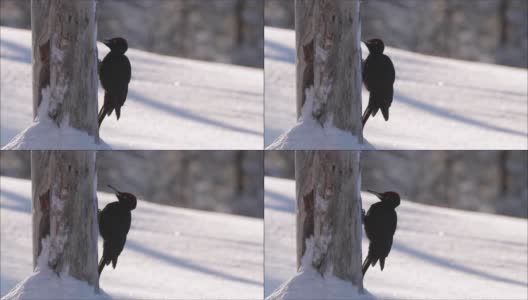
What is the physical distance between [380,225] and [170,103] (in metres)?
0.45

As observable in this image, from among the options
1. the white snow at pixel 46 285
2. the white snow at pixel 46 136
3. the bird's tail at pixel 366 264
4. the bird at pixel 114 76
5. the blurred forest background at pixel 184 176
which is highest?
the bird at pixel 114 76

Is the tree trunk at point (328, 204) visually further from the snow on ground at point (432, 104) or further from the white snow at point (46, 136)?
the white snow at point (46, 136)

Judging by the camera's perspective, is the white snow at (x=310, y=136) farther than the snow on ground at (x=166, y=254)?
No

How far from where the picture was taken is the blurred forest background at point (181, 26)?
192 cm

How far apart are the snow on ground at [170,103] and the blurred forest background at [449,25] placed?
15cm

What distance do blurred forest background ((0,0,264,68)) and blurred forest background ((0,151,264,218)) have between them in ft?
0.64

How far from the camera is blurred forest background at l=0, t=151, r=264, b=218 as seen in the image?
6.35ft

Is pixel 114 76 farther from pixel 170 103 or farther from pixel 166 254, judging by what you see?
pixel 166 254

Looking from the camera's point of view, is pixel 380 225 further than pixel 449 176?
No

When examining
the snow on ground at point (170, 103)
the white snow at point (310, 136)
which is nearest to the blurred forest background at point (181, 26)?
the snow on ground at point (170, 103)

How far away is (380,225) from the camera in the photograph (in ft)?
6.30

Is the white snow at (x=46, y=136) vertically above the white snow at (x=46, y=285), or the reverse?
the white snow at (x=46, y=136)

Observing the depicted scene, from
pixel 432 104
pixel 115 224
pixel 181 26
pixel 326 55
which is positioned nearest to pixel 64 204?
pixel 115 224

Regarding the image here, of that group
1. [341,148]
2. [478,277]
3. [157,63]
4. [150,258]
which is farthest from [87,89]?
[478,277]
